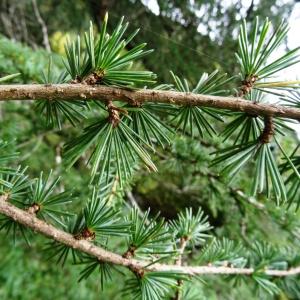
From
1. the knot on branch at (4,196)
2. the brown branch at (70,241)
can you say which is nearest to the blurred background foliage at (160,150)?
the brown branch at (70,241)

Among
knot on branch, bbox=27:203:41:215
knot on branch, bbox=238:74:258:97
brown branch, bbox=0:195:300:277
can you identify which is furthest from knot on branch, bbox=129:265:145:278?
knot on branch, bbox=238:74:258:97

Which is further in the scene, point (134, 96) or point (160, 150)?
point (160, 150)

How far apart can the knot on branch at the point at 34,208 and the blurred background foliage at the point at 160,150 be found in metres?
0.27

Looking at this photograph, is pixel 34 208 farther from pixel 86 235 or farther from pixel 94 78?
pixel 94 78

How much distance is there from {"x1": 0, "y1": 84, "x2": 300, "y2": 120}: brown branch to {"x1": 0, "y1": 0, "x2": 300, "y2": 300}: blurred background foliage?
36cm

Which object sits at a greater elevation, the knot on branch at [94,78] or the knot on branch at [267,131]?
the knot on branch at [94,78]

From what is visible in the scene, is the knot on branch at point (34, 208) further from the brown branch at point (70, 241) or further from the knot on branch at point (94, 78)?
the knot on branch at point (94, 78)

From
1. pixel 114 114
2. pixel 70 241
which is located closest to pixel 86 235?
pixel 70 241

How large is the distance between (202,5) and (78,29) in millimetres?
570

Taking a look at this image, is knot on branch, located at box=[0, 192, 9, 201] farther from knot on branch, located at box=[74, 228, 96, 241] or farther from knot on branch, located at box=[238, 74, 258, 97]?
knot on branch, located at box=[238, 74, 258, 97]

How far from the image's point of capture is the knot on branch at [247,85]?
16.3 inches

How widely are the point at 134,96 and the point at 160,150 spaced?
0.69 meters

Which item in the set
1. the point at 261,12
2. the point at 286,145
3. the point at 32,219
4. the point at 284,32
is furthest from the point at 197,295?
the point at 261,12

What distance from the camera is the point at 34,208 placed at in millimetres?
461
